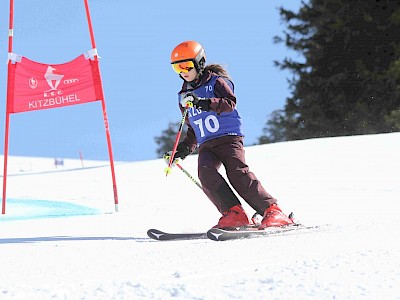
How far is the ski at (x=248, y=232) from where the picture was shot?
3.28 m

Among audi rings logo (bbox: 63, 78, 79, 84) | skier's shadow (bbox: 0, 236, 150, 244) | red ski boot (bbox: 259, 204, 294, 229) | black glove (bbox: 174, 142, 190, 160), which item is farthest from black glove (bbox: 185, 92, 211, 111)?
audi rings logo (bbox: 63, 78, 79, 84)

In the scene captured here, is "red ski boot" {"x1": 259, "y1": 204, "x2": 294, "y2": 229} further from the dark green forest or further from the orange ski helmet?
Answer: the dark green forest

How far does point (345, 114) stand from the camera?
18.3 meters

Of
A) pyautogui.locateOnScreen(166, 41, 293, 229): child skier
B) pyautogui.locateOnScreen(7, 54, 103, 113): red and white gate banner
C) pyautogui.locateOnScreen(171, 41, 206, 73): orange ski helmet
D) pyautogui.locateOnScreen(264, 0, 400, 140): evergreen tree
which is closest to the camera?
pyautogui.locateOnScreen(166, 41, 293, 229): child skier

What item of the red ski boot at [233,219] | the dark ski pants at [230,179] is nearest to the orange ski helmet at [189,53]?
the dark ski pants at [230,179]

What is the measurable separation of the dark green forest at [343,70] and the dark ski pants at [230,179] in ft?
47.6

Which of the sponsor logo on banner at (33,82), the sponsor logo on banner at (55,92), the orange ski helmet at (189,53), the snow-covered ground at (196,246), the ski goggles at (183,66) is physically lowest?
the snow-covered ground at (196,246)

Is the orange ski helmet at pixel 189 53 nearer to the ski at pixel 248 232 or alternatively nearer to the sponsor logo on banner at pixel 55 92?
the ski at pixel 248 232

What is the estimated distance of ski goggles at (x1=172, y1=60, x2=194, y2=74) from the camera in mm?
3838

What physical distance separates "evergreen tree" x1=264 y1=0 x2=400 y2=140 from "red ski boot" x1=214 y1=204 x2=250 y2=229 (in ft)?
47.9

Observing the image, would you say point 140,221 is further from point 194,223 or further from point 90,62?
point 90,62

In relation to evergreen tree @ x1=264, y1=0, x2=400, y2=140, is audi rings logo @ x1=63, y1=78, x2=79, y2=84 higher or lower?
lower

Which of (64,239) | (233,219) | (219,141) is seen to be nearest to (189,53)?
(219,141)

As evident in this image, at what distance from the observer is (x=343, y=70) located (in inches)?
755
